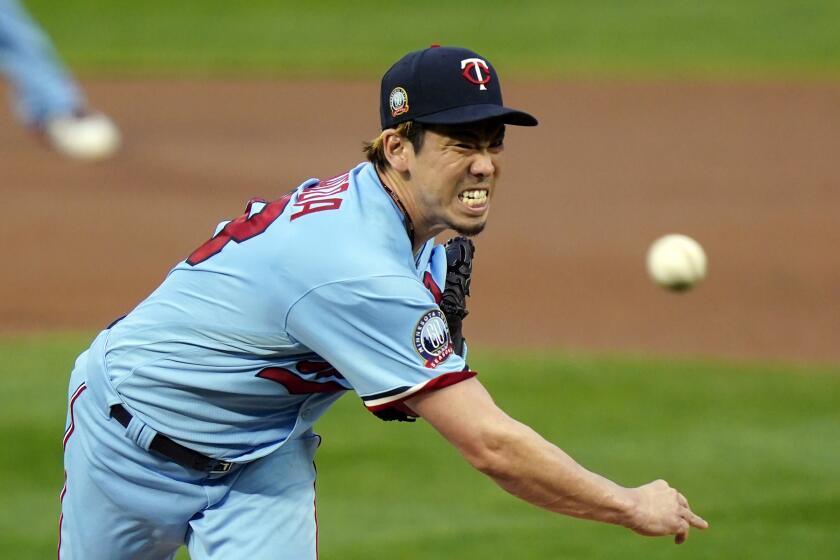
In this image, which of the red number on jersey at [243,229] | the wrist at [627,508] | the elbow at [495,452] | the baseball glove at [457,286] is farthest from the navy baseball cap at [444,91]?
the wrist at [627,508]

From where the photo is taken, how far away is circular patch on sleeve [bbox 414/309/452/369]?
12.5ft

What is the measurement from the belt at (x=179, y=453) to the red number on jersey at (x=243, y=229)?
1.71 ft

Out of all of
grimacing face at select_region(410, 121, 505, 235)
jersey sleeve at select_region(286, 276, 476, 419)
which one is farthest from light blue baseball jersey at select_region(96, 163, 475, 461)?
grimacing face at select_region(410, 121, 505, 235)

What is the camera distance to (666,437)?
27.1 feet

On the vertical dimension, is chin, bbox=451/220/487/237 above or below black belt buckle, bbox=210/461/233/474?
above

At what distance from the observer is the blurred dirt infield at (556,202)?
10562mm

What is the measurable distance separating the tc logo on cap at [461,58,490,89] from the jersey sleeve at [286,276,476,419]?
1.92 ft

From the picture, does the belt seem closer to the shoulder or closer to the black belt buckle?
the black belt buckle

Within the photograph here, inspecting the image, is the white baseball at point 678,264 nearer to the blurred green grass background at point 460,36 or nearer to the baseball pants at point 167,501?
the baseball pants at point 167,501

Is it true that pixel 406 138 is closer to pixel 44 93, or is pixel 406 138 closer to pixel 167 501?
pixel 167 501

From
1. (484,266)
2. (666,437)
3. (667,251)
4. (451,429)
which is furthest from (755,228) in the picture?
(451,429)

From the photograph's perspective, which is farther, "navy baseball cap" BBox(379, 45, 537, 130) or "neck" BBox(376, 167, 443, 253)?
"neck" BBox(376, 167, 443, 253)

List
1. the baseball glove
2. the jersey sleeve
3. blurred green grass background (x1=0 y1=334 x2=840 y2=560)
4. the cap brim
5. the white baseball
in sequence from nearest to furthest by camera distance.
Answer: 1. the jersey sleeve
2. the cap brim
3. the baseball glove
4. blurred green grass background (x1=0 y1=334 x2=840 y2=560)
5. the white baseball

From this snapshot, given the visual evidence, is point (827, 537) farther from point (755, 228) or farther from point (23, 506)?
point (755, 228)
